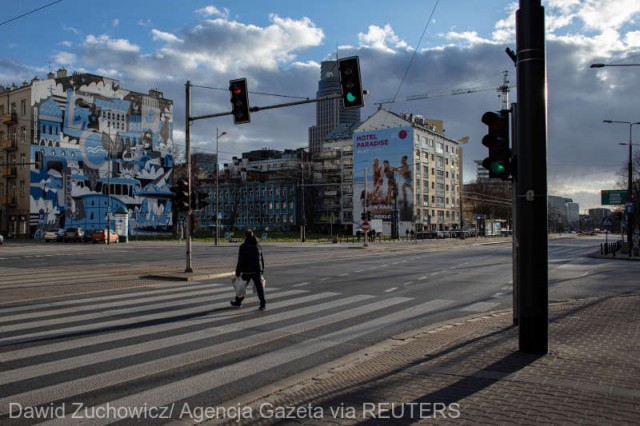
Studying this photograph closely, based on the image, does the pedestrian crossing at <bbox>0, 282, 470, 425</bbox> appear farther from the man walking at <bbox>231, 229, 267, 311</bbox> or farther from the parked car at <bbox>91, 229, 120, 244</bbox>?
the parked car at <bbox>91, 229, 120, 244</bbox>

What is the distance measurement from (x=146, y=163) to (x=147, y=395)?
6546 centimetres

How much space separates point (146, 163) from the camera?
66688 mm

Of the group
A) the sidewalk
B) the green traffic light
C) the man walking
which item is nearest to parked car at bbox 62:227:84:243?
the man walking

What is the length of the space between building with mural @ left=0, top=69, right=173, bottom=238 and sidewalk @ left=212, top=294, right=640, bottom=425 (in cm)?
5065

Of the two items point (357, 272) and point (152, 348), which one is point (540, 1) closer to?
point (152, 348)

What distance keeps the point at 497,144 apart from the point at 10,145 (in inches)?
2550

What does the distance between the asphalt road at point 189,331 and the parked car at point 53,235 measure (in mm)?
39383

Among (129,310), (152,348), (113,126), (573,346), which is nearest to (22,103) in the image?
(113,126)

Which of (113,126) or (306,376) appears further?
(113,126)

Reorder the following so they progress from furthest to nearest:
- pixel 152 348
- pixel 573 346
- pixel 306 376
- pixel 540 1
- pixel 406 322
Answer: pixel 406 322 < pixel 152 348 < pixel 573 346 < pixel 540 1 < pixel 306 376

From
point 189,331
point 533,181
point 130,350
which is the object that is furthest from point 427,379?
point 189,331

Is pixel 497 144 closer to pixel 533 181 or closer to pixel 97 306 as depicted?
pixel 533 181

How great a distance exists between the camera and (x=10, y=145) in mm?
58812

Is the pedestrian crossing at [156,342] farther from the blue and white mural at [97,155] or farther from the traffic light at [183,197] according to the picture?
the blue and white mural at [97,155]
